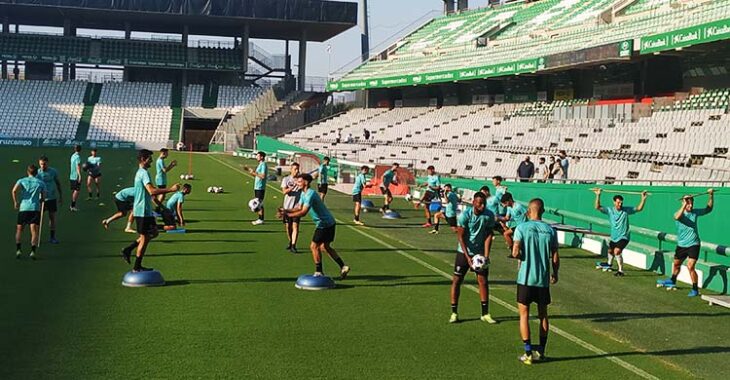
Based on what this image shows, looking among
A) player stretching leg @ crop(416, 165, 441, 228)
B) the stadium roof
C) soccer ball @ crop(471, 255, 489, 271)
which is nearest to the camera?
soccer ball @ crop(471, 255, 489, 271)

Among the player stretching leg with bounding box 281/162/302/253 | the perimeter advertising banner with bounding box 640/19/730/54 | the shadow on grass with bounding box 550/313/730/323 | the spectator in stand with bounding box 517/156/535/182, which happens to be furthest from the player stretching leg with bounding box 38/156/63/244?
the perimeter advertising banner with bounding box 640/19/730/54

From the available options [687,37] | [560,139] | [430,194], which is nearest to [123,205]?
[430,194]

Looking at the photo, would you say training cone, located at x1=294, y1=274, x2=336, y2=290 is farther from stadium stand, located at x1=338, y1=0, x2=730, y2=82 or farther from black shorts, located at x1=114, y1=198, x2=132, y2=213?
stadium stand, located at x1=338, y1=0, x2=730, y2=82

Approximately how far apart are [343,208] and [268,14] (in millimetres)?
50205

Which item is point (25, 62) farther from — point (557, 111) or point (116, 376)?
point (116, 376)

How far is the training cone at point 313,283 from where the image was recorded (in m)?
14.3

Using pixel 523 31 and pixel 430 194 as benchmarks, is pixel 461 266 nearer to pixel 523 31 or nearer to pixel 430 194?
pixel 430 194

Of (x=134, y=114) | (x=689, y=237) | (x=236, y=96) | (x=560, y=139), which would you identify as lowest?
(x=689, y=237)

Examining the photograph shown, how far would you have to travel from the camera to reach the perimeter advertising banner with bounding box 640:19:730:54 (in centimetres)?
3209

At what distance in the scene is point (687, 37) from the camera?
112 ft

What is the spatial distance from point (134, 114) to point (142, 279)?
6674 centimetres

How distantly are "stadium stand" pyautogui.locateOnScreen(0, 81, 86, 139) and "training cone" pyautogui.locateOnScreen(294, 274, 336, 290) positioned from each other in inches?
2525

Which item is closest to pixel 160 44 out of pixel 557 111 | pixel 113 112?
pixel 113 112

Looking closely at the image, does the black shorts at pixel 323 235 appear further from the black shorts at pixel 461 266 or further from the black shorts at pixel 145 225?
the black shorts at pixel 461 266
